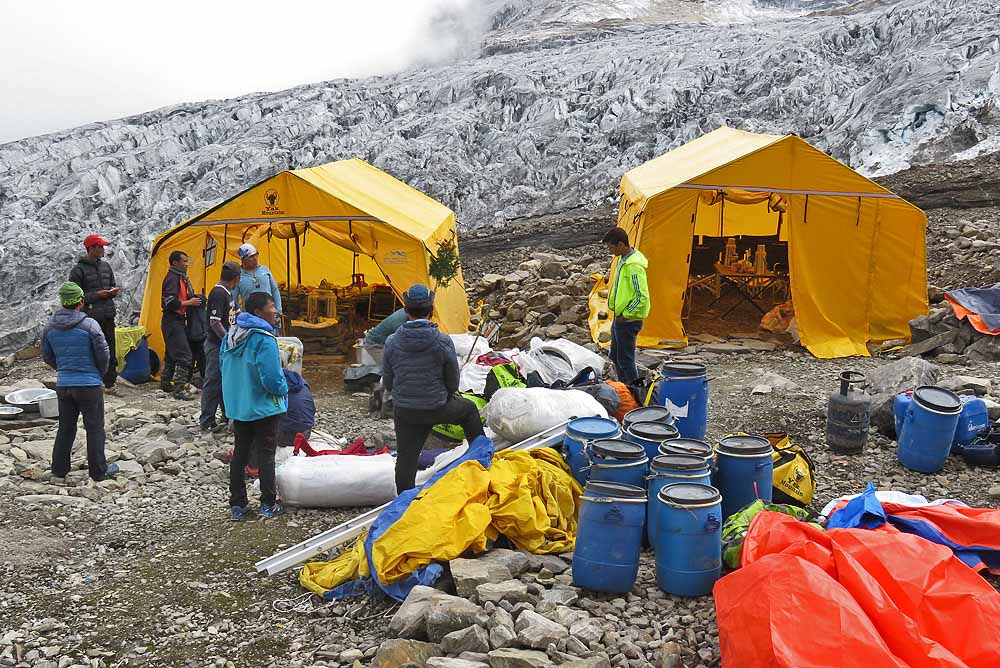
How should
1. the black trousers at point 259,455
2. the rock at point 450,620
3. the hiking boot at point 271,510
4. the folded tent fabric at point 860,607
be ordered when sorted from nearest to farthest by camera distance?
the folded tent fabric at point 860,607, the rock at point 450,620, the black trousers at point 259,455, the hiking boot at point 271,510

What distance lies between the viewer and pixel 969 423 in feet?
18.6

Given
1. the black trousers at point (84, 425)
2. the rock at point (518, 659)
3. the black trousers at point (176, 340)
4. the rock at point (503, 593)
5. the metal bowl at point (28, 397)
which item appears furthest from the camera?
the black trousers at point (176, 340)

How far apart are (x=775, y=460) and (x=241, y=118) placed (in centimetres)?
3322

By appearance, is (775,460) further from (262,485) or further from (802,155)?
(802,155)

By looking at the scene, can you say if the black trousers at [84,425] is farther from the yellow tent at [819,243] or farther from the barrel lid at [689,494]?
the yellow tent at [819,243]

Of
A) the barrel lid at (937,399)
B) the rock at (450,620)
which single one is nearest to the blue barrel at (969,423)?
the barrel lid at (937,399)

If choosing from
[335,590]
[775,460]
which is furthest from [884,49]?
[335,590]

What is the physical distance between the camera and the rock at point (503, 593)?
3.55m

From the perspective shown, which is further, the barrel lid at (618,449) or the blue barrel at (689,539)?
the barrel lid at (618,449)

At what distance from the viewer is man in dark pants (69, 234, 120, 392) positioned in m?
7.96

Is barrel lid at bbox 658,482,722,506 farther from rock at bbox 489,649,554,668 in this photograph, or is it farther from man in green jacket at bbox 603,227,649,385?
man in green jacket at bbox 603,227,649,385

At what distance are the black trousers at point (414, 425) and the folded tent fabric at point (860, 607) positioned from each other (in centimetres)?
216

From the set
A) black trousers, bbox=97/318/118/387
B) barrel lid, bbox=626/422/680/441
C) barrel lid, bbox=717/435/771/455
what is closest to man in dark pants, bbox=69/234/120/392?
black trousers, bbox=97/318/118/387

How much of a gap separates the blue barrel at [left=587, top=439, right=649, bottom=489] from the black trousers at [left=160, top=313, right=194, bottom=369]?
5.50 m
